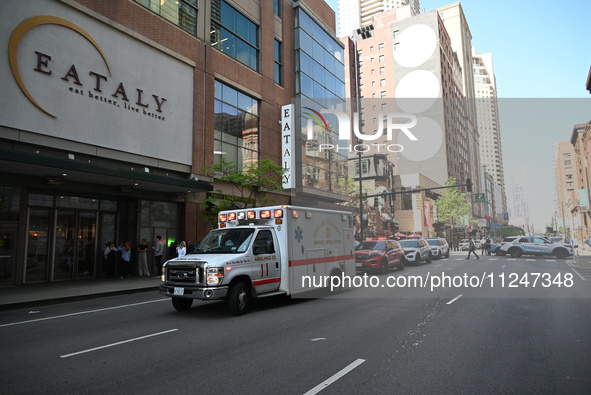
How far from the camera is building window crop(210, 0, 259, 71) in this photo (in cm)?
2370

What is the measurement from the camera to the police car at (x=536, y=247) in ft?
92.5

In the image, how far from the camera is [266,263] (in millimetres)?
9586

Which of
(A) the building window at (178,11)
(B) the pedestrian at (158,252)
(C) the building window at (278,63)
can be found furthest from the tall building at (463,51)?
(B) the pedestrian at (158,252)

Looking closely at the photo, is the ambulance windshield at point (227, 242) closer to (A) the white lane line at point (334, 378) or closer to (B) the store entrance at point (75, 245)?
(A) the white lane line at point (334, 378)

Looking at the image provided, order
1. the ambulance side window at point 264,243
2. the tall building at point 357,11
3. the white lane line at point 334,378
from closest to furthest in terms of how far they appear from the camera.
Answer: the white lane line at point 334,378 → the ambulance side window at point 264,243 → the tall building at point 357,11

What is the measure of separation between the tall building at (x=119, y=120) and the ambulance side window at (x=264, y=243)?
8269mm

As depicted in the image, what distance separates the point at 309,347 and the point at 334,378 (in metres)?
1.46

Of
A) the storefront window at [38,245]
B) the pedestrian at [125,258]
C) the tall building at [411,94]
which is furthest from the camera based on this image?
the tall building at [411,94]

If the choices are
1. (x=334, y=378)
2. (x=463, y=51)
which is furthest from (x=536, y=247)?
(x=463, y=51)

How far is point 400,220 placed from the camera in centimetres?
6800

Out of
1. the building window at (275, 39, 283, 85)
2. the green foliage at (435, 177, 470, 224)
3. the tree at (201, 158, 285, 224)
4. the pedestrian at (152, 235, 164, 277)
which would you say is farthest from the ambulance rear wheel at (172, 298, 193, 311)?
the green foliage at (435, 177, 470, 224)

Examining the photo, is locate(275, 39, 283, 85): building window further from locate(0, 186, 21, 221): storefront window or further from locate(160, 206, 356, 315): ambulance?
locate(160, 206, 356, 315): ambulance

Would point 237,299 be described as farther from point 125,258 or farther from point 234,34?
point 234,34
